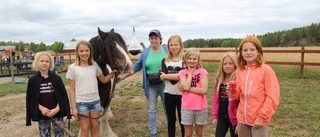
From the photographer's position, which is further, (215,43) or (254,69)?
(215,43)

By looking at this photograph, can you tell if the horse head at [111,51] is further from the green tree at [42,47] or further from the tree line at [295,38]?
the green tree at [42,47]

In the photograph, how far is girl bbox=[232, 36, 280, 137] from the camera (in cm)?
214

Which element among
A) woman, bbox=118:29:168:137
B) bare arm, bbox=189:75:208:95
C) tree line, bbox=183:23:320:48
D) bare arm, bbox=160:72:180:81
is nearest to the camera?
bare arm, bbox=189:75:208:95

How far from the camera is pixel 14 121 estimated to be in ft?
17.0

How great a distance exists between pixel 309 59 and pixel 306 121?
8477 mm

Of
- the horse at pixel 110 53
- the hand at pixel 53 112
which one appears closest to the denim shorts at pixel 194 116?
the horse at pixel 110 53

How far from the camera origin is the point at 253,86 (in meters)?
2.24

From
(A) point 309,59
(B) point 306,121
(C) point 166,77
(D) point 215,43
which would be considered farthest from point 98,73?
(D) point 215,43

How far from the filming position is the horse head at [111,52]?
3.23 meters

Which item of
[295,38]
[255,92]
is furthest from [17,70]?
[295,38]

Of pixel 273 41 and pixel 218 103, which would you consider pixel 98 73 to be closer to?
pixel 218 103

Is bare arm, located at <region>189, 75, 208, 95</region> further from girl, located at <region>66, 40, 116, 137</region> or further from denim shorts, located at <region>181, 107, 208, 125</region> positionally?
girl, located at <region>66, 40, 116, 137</region>

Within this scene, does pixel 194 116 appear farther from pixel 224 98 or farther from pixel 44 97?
pixel 44 97

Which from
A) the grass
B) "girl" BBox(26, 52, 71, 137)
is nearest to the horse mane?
"girl" BBox(26, 52, 71, 137)
